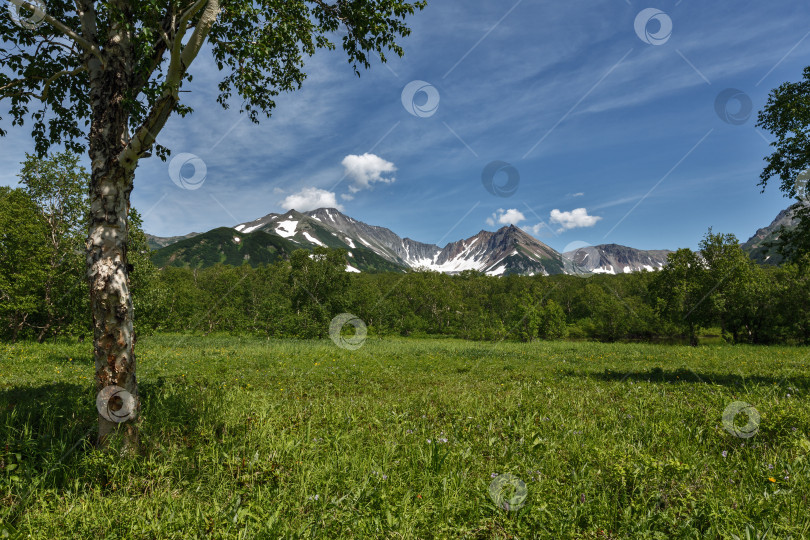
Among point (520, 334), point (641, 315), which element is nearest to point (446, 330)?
point (520, 334)

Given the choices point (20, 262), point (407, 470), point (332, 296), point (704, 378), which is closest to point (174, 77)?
point (407, 470)

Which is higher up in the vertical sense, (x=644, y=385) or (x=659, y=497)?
(x=644, y=385)

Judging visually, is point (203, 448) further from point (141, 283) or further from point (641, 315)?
point (641, 315)

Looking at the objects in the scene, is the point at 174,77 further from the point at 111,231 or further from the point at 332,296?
the point at 332,296

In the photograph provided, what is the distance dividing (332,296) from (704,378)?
48.0 metres

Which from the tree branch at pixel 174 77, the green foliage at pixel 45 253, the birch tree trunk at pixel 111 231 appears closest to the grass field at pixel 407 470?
the birch tree trunk at pixel 111 231

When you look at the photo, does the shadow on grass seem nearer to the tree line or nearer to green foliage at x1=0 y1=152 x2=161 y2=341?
the tree line

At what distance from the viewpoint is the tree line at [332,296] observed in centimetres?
2345

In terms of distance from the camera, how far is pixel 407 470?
190 inches

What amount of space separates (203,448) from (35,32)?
9185mm

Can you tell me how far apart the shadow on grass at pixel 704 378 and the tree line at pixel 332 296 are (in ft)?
15.7

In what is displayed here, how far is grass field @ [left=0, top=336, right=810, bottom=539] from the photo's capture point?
3.57 metres

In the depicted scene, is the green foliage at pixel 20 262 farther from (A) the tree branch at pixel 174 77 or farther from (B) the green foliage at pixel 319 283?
(B) the green foliage at pixel 319 283

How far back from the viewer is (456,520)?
3822 millimetres
